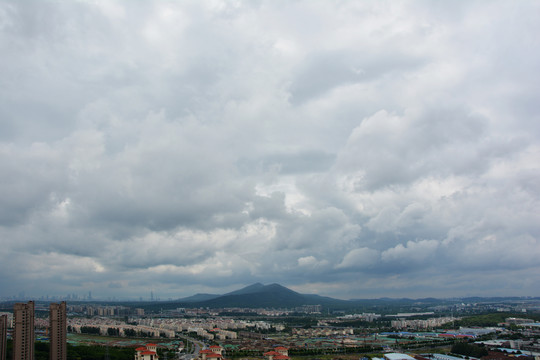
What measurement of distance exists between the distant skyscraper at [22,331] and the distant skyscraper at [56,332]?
7.23 feet

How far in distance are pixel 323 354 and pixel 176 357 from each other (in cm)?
954

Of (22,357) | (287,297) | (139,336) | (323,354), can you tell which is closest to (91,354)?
(22,357)

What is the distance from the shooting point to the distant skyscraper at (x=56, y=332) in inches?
811

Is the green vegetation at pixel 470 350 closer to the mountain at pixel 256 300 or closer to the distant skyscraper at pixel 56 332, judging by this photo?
the distant skyscraper at pixel 56 332

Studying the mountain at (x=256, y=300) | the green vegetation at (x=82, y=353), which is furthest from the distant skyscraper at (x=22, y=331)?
the mountain at (x=256, y=300)

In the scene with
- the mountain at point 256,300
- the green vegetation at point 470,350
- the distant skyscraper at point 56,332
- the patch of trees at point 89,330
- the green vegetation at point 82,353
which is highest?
the distant skyscraper at point 56,332

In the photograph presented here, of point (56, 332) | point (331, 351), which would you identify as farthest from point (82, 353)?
point (331, 351)

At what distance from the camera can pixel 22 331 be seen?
1809 cm

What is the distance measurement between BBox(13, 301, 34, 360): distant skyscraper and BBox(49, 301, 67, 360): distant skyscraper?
2202mm

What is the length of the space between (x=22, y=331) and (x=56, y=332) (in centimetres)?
289

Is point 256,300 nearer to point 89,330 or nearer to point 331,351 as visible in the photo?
point 89,330

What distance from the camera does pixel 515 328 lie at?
4153 cm

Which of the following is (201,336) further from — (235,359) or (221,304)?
(221,304)

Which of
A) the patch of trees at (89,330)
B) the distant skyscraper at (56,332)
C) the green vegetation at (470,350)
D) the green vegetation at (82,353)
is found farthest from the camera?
the patch of trees at (89,330)
